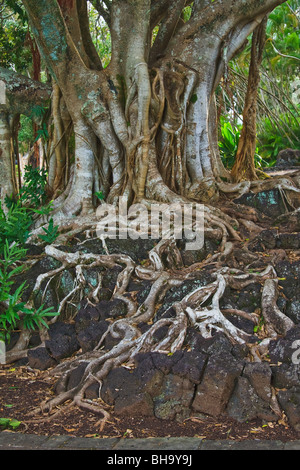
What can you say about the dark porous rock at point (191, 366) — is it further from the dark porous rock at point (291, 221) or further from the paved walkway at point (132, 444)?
the dark porous rock at point (291, 221)

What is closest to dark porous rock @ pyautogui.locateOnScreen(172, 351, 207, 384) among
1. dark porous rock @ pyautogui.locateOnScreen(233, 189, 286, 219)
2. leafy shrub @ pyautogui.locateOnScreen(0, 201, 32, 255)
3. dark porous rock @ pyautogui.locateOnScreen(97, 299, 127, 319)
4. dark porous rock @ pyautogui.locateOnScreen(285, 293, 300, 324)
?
dark porous rock @ pyautogui.locateOnScreen(285, 293, 300, 324)

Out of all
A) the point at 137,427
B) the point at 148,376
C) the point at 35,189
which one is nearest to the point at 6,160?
the point at 35,189

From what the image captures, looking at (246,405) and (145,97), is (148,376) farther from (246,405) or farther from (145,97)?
(145,97)

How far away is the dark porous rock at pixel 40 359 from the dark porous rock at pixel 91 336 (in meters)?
0.29

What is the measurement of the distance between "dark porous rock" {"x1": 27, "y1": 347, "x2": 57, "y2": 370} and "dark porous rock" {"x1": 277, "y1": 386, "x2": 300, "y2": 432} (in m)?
1.99

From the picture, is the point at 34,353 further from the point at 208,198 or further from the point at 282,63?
the point at 282,63

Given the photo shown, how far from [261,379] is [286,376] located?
0.16 metres

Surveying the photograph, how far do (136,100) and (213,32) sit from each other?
130 centimetres

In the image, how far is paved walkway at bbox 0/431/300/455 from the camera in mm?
2949

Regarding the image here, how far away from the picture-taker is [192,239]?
533 cm

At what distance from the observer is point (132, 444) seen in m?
3.05

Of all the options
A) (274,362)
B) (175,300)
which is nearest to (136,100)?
(175,300)

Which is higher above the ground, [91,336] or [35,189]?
[35,189]

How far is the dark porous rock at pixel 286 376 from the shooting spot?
11.1 feet
